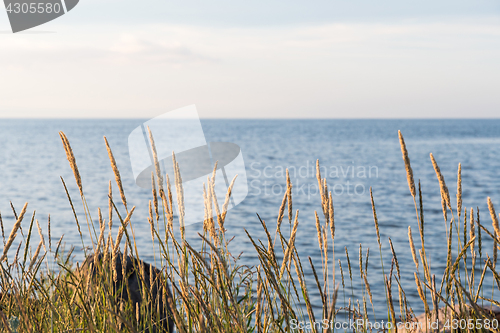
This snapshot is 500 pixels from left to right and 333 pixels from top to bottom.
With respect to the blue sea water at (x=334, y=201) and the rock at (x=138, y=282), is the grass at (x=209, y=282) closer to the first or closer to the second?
the rock at (x=138, y=282)

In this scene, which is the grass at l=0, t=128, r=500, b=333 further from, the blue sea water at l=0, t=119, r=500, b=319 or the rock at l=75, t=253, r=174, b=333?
the blue sea water at l=0, t=119, r=500, b=319

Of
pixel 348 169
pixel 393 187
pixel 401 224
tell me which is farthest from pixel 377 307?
pixel 348 169

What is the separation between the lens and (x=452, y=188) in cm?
2064

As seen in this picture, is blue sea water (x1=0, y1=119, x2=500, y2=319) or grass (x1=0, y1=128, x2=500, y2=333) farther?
blue sea water (x1=0, y1=119, x2=500, y2=319)

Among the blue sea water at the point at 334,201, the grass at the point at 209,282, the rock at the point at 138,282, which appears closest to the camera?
the grass at the point at 209,282

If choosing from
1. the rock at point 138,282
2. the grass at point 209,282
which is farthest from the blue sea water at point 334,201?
the rock at point 138,282

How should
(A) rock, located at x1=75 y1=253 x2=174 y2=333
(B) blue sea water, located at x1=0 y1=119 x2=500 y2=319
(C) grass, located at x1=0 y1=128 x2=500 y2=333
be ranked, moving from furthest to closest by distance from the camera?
(B) blue sea water, located at x1=0 y1=119 x2=500 y2=319, (A) rock, located at x1=75 y1=253 x2=174 y2=333, (C) grass, located at x1=0 y1=128 x2=500 y2=333

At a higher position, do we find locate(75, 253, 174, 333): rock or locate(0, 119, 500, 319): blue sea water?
locate(75, 253, 174, 333): rock

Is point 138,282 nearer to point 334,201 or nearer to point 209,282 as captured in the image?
point 209,282

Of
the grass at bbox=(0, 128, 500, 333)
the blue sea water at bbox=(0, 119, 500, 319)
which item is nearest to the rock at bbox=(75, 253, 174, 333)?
the grass at bbox=(0, 128, 500, 333)

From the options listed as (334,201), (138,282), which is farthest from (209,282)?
(334,201)

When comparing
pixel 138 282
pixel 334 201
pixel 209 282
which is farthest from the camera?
pixel 334 201

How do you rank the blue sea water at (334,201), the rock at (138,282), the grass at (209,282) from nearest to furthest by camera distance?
the grass at (209,282)
the rock at (138,282)
the blue sea water at (334,201)

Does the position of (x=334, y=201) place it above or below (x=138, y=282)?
below
